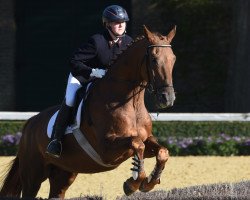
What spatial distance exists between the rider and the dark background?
12393 mm

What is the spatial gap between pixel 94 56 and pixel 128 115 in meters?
0.80

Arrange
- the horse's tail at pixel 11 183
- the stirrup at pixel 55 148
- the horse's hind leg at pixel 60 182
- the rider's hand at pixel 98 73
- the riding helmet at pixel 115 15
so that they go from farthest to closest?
the horse's tail at pixel 11 183, the horse's hind leg at pixel 60 182, the stirrup at pixel 55 148, the rider's hand at pixel 98 73, the riding helmet at pixel 115 15

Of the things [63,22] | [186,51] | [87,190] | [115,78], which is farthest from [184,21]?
[115,78]

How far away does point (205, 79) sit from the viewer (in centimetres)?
2259

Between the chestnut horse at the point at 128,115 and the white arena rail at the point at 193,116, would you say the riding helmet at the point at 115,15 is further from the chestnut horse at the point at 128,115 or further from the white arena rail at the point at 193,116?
the white arena rail at the point at 193,116

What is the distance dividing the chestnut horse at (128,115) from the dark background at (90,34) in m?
12.6

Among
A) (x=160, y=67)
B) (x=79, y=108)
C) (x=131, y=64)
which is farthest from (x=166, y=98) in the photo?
(x=79, y=108)

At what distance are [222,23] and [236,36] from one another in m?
1.45

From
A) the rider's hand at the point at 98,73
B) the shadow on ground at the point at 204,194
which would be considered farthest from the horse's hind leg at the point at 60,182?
the shadow on ground at the point at 204,194

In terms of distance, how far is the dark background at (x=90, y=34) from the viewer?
22.2 meters

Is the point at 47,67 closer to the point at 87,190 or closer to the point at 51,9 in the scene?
the point at 51,9

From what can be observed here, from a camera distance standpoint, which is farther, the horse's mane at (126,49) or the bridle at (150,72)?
the horse's mane at (126,49)

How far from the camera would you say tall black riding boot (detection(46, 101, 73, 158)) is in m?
8.84

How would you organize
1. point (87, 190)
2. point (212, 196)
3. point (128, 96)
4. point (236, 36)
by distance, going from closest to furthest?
point (212, 196) → point (128, 96) → point (87, 190) → point (236, 36)
